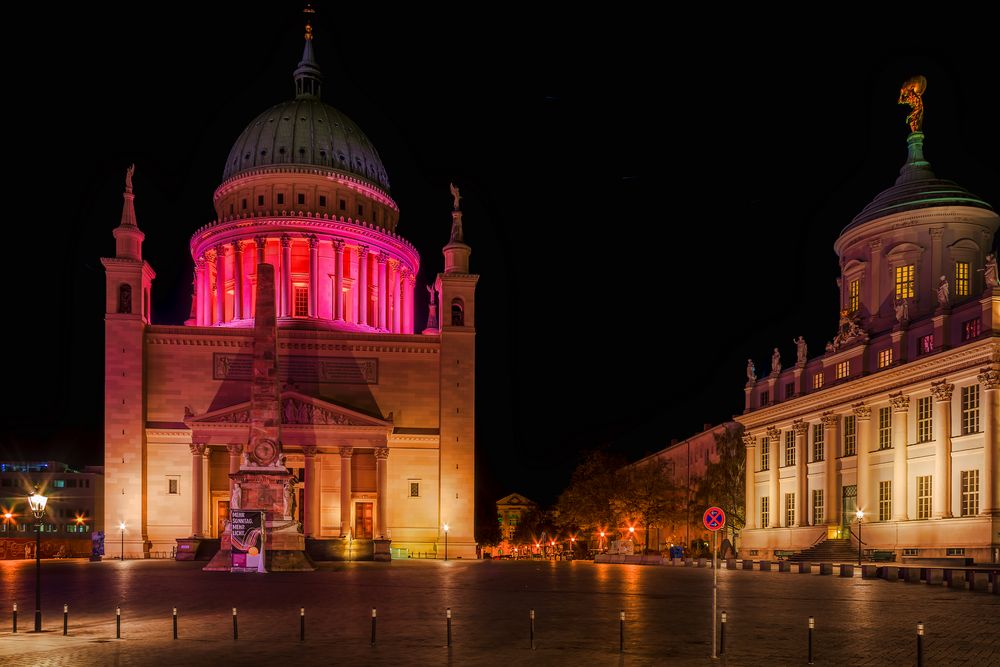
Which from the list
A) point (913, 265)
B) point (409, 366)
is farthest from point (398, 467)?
point (913, 265)

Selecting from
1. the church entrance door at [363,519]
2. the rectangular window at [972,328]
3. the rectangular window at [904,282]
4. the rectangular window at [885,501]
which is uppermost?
the rectangular window at [904,282]

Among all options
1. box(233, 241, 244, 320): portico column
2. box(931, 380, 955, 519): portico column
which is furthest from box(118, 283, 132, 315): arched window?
box(931, 380, 955, 519): portico column

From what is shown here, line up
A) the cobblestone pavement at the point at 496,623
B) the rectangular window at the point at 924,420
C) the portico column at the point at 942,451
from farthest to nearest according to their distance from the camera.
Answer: the rectangular window at the point at 924,420
the portico column at the point at 942,451
the cobblestone pavement at the point at 496,623

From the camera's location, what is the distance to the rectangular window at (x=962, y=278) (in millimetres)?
71125

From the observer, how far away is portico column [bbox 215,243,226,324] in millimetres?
108562

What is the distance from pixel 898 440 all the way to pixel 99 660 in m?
55.2

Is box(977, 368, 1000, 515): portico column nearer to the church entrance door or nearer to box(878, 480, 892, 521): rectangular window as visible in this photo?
box(878, 480, 892, 521): rectangular window

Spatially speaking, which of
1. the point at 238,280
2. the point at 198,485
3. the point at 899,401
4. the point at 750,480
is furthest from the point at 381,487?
the point at 899,401

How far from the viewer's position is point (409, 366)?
309 feet

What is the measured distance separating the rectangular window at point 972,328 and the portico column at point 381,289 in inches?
2417

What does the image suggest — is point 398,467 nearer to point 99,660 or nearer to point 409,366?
point 409,366

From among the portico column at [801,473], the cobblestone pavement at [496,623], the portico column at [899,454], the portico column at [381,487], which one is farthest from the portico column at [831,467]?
the portico column at [381,487]

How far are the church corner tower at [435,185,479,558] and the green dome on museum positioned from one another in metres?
22.6

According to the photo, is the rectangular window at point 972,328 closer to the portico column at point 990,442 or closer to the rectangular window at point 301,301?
the portico column at point 990,442
